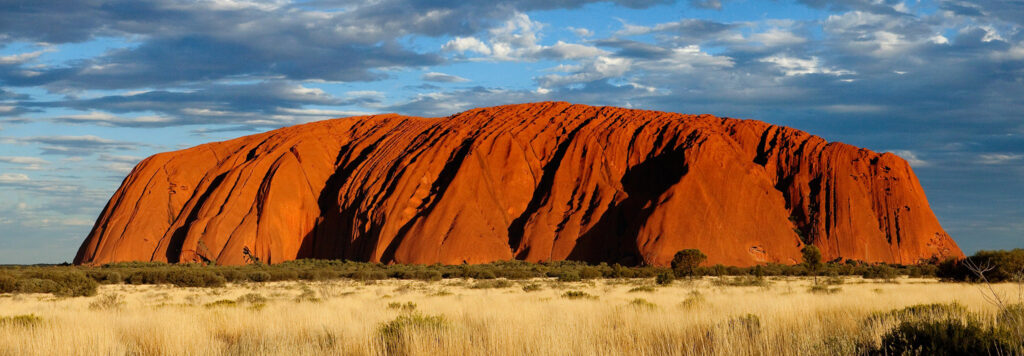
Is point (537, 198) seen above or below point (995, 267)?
above

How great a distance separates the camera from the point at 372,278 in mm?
48031

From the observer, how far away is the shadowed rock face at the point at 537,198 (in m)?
67.6

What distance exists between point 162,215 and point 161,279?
38153mm

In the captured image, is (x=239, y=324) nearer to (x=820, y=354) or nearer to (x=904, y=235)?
(x=820, y=354)

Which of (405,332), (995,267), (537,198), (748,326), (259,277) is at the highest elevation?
(537,198)

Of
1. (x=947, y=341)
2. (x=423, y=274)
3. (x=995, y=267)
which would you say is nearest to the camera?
(x=947, y=341)

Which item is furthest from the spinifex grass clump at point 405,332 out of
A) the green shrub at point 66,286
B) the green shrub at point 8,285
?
the green shrub at point 8,285

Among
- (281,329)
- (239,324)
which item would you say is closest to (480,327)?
(281,329)

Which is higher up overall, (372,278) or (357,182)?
(357,182)

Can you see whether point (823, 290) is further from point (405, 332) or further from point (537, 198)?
point (537, 198)

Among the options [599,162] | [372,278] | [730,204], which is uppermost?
[599,162]

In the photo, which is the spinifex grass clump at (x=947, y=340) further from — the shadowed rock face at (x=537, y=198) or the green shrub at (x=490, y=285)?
the shadowed rock face at (x=537, y=198)

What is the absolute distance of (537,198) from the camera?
249 feet

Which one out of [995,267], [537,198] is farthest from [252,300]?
[537,198]
